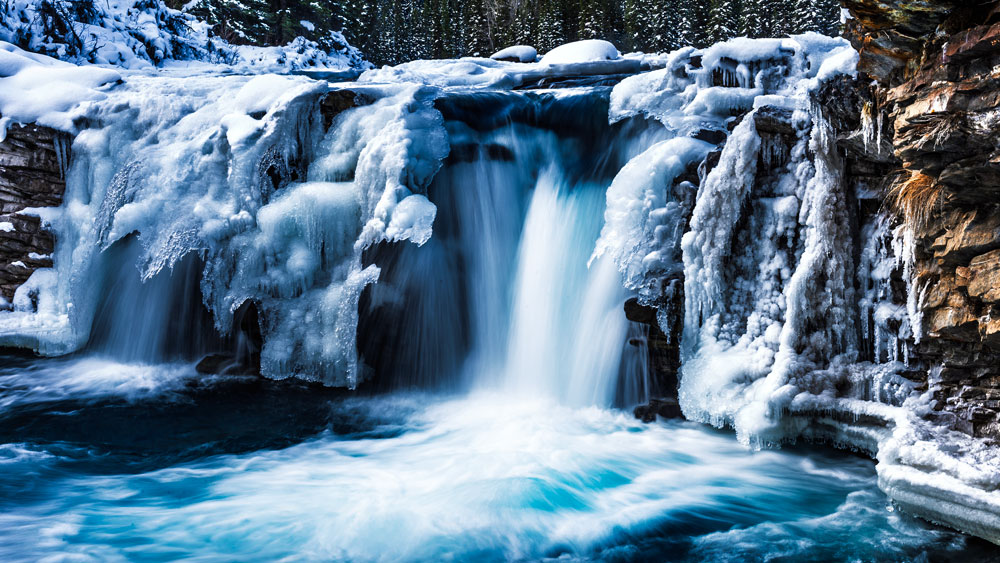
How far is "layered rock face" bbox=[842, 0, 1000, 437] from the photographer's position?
324cm

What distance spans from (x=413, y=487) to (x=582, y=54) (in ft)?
24.5

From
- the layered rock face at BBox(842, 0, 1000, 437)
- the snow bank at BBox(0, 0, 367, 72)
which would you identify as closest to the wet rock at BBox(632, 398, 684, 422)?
the layered rock face at BBox(842, 0, 1000, 437)

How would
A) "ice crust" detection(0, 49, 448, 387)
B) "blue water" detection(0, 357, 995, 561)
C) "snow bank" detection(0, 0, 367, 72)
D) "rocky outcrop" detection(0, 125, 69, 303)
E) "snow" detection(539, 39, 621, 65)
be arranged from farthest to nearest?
"snow bank" detection(0, 0, 367, 72) → "snow" detection(539, 39, 621, 65) → "rocky outcrop" detection(0, 125, 69, 303) → "ice crust" detection(0, 49, 448, 387) → "blue water" detection(0, 357, 995, 561)

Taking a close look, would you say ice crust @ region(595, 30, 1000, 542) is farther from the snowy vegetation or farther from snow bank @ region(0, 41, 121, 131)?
the snowy vegetation

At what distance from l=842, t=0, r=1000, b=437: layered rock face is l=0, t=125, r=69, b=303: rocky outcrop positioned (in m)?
7.58

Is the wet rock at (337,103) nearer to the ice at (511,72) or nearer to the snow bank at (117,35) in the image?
the ice at (511,72)

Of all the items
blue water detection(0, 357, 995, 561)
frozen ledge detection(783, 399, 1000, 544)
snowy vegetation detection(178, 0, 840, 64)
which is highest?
snowy vegetation detection(178, 0, 840, 64)

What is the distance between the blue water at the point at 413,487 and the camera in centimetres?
374

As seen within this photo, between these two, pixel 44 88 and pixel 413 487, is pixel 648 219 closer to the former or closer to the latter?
pixel 413 487

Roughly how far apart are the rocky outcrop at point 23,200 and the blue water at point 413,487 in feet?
5.50

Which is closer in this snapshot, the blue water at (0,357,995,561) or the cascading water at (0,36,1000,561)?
the blue water at (0,357,995,561)

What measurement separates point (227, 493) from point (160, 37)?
1090 centimetres

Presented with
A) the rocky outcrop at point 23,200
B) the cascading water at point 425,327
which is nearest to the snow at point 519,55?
the cascading water at point 425,327

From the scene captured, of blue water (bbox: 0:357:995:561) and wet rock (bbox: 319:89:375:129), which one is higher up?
wet rock (bbox: 319:89:375:129)
